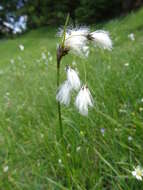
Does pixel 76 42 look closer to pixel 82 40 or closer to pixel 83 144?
pixel 82 40

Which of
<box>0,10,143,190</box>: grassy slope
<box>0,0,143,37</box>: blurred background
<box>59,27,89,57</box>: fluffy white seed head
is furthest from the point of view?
<box>0,0,143,37</box>: blurred background

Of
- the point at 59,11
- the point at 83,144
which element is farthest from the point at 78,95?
the point at 59,11

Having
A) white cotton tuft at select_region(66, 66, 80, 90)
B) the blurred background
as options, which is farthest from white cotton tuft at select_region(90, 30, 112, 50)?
the blurred background

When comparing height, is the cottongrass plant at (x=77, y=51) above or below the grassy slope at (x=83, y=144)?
above

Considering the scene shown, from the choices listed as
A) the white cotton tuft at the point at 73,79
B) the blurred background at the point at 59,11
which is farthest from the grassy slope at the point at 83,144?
the blurred background at the point at 59,11

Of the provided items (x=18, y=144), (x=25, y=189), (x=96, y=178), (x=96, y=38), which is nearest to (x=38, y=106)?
(x=18, y=144)

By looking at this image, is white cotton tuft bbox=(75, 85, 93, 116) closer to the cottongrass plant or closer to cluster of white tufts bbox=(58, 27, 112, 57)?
the cottongrass plant

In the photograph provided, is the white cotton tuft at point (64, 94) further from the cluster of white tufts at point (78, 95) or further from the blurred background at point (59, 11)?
the blurred background at point (59, 11)
